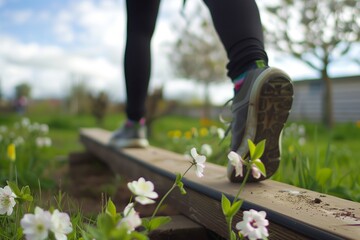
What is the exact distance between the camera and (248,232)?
2.22ft

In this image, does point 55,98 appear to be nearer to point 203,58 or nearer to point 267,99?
point 203,58

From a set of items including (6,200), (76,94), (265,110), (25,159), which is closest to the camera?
(6,200)

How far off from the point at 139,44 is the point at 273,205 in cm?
117

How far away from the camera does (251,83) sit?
112 cm

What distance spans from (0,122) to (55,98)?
478 inches

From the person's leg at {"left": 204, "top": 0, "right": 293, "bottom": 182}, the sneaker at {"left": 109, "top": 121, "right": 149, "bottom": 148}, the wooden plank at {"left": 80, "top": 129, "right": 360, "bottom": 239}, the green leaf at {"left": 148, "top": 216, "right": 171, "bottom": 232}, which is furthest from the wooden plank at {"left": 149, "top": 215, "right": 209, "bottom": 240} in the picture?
the sneaker at {"left": 109, "top": 121, "right": 149, "bottom": 148}

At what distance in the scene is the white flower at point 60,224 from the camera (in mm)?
604

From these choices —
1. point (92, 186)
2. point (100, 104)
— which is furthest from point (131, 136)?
point (100, 104)

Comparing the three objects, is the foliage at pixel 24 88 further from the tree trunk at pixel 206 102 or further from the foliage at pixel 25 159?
the foliage at pixel 25 159

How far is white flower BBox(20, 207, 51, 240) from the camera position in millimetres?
587

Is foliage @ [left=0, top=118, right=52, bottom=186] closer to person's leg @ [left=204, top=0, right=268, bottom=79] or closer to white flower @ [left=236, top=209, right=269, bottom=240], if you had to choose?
person's leg @ [left=204, top=0, right=268, bottom=79]

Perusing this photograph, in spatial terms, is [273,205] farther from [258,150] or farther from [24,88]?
[24,88]

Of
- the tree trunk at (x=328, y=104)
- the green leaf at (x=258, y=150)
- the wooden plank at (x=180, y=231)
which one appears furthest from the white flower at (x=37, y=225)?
the tree trunk at (x=328, y=104)

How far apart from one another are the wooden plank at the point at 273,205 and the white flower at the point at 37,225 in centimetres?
45
